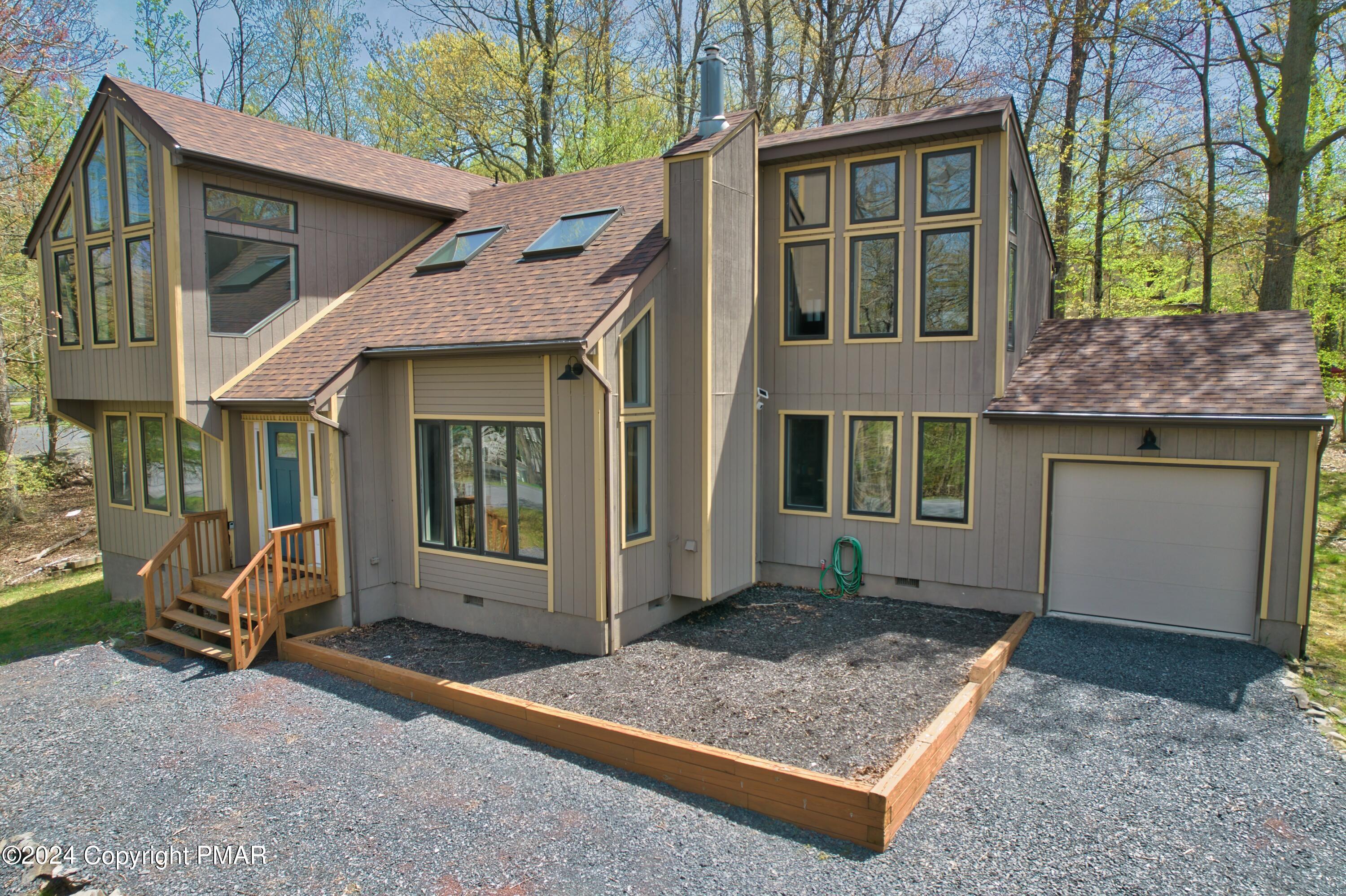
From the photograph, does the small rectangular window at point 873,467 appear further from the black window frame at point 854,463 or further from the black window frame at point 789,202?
the black window frame at point 789,202

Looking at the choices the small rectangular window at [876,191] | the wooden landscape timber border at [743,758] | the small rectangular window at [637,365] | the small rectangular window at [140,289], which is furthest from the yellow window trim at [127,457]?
the small rectangular window at [876,191]

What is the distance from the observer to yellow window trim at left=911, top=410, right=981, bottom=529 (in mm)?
9289

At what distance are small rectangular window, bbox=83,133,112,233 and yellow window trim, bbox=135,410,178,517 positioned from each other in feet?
8.29

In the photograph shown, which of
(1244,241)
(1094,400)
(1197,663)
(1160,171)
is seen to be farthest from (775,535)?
(1160,171)

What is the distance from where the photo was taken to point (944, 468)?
949cm

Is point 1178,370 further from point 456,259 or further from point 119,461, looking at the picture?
point 119,461

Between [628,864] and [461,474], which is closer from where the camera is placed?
[628,864]

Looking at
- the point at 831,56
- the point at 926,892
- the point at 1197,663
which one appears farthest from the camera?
the point at 831,56

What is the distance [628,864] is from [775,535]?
20.4 feet

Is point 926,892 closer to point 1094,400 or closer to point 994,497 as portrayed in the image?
point 994,497

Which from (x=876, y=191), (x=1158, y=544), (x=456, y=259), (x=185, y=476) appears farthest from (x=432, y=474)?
(x=1158, y=544)

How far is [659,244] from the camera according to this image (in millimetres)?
8734

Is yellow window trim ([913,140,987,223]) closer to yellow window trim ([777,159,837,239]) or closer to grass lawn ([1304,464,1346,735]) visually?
yellow window trim ([777,159,837,239])

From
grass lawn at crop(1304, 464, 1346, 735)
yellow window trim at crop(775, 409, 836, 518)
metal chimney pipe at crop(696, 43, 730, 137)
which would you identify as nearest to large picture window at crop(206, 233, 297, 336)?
metal chimney pipe at crop(696, 43, 730, 137)
